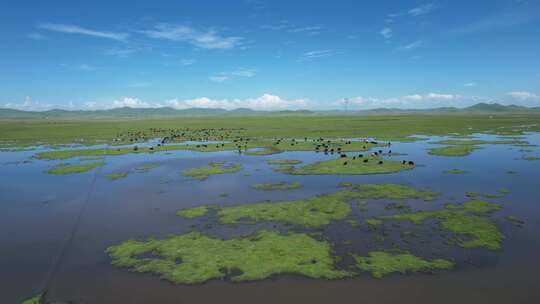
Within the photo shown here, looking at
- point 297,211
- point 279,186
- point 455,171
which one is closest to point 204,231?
point 297,211

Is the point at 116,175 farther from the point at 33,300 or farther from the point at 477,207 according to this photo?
the point at 477,207

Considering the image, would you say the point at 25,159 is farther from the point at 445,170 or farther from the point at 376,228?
the point at 445,170

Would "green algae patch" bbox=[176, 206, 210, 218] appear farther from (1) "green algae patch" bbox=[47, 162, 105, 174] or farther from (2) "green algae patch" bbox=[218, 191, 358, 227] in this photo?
(1) "green algae patch" bbox=[47, 162, 105, 174]

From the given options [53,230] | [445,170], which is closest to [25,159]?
[53,230]

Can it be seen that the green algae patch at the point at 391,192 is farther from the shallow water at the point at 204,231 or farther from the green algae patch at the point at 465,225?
the green algae patch at the point at 465,225

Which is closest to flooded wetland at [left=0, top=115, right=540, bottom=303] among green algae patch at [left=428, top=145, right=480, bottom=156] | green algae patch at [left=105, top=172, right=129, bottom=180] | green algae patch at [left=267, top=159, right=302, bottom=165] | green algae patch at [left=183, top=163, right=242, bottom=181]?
green algae patch at [left=105, top=172, right=129, bottom=180]

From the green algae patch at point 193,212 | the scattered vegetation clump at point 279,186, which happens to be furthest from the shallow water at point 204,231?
the scattered vegetation clump at point 279,186
